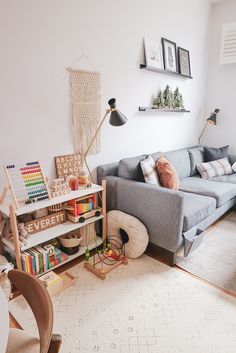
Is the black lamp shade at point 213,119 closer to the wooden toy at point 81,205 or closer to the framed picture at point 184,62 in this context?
the framed picture at point 184,62

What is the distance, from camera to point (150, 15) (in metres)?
2.70

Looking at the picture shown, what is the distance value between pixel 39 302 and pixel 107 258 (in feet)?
4.75

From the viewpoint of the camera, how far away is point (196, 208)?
2.25m

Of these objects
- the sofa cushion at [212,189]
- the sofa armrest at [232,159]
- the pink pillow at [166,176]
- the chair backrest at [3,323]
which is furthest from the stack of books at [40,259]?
the sofa armrest at [232,159]

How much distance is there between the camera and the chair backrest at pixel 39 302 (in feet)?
2.21

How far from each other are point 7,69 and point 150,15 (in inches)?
72.8

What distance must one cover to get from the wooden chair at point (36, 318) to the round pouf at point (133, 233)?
1.29 m

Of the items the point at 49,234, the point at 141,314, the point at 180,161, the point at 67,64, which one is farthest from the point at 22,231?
the point at 180,161

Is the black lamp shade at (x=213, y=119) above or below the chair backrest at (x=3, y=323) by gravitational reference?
above

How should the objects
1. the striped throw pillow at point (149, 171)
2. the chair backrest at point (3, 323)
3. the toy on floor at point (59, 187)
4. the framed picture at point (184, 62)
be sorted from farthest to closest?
1. the framed picture at point (184, 62)
2. the striped throw pillow at point (149, 171)
3. the toy on floor at point (59, 187)
4. the chair backrest at point (3, 323)

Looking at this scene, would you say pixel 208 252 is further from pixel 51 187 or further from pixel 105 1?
pixel 105 1

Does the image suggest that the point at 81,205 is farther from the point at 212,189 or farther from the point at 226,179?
the point at 226,179

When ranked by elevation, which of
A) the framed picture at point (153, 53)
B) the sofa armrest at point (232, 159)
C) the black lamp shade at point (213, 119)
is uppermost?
the framed picture at point (153, 53)

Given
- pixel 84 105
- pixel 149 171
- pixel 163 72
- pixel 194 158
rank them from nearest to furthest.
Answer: pixel 84 105, pixel 149 171, pixel 163 72, pixel 194 158
